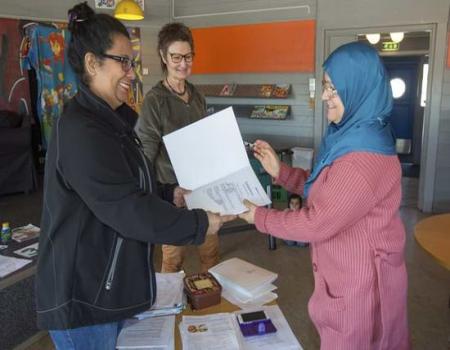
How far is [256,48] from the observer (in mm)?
5441

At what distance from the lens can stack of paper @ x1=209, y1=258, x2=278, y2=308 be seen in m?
1.54

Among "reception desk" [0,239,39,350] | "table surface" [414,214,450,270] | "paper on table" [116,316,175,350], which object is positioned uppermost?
"table surface" [414,214,450,270]

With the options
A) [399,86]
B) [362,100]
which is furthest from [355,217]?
[399,86]

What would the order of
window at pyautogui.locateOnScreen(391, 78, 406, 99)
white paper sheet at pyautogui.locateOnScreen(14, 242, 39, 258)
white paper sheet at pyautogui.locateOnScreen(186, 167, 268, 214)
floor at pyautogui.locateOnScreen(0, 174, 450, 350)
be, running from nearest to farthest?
1. white paper sheet at pyautogui.locateOnScreen(186, 167, 268, 214)
2. white paper sheet at pyautogui.locateOnScreen(14, 242, 39, 258)
3. floor at pyautogui.locateOnScreen(0, 174, 450, 350)
4. window at pyautogui.locateOnScreen(391, 78, 406, 99)

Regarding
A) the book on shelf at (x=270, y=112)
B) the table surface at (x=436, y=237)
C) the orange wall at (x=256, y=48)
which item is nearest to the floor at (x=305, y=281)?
the table surface at (x=436, y=237)

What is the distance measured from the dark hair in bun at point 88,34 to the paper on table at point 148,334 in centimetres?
81

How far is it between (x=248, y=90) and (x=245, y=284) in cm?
425

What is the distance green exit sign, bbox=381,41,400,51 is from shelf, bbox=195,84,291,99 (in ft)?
9.40

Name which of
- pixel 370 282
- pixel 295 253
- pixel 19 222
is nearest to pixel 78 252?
pixel 370 282

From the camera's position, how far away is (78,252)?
104 cm

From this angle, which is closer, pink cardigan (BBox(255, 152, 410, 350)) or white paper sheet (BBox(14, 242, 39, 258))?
pink cardigan (BBox(255, 152, 410, 350))

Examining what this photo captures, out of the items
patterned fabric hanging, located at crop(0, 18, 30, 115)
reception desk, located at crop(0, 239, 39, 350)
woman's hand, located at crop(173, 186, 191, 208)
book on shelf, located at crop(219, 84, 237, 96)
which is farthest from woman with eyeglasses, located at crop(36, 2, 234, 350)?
patterned fabric hanging, located at crop(0, 18, 30, 115)

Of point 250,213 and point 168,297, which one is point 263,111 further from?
point 250,213

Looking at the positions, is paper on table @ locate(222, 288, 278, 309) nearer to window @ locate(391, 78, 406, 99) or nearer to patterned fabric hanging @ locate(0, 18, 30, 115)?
patterned fabric hanging @ locate(0, 18, 30, 115)
